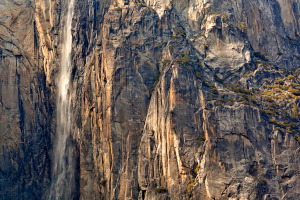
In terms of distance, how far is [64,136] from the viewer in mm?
87438

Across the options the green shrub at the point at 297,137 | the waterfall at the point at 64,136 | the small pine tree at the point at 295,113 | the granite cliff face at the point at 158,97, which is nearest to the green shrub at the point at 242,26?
the granite cliff face at the point at 158,97

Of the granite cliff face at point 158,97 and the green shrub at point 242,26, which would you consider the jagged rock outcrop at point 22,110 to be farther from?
the green shrub at point 242,26

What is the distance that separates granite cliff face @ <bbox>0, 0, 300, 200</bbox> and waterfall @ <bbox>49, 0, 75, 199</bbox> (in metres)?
1.03

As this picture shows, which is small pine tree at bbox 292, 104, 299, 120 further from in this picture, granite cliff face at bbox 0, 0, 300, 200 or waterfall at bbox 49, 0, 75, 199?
waterfall at bbox 49, 0, 75, 199

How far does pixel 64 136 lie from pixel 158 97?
61.1 feet

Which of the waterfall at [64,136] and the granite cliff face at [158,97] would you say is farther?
the waterfall at [64,136]

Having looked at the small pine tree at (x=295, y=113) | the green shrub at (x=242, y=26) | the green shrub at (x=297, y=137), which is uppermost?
the green shrub at (x=242, y=26)

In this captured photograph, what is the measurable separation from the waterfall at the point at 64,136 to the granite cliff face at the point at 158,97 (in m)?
1.03

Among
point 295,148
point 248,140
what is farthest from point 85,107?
point 295,148

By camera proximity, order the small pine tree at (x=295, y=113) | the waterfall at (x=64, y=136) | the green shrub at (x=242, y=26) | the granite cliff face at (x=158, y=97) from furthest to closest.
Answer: the green shrub at (x=242, y=26), the waterfall at (x=64, y=136), the small pine tree at (x=295, y=113), the granite cliff face at (x=158, y=97)

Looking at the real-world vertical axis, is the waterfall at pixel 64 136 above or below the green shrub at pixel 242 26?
below

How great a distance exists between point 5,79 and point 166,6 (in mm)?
28506

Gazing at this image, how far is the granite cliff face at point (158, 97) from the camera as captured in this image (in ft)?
237

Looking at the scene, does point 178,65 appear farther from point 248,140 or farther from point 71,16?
point 71,16
